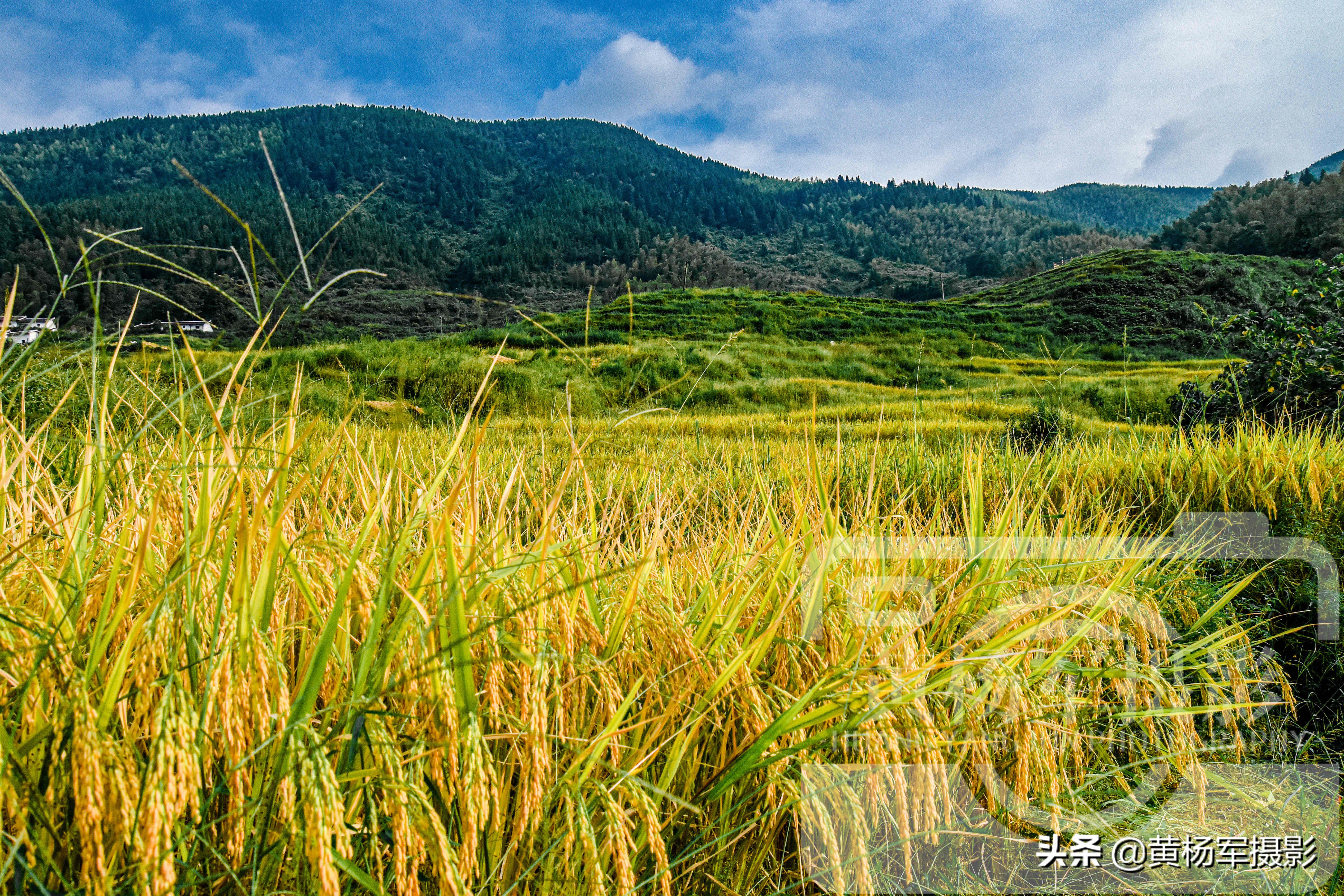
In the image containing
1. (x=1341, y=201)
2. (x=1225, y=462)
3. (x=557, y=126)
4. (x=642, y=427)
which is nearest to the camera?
(x=1225, y=462)

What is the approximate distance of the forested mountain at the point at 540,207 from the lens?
75.6m

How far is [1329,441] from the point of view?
4090 millimetres

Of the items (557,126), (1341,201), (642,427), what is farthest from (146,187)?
(1341,201)

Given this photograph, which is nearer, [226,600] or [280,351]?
[226,600]

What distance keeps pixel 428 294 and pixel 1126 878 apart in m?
2.10

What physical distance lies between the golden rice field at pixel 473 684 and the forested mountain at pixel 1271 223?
212 feet

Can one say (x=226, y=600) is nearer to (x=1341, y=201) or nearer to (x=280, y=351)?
(x=280, y=351)
